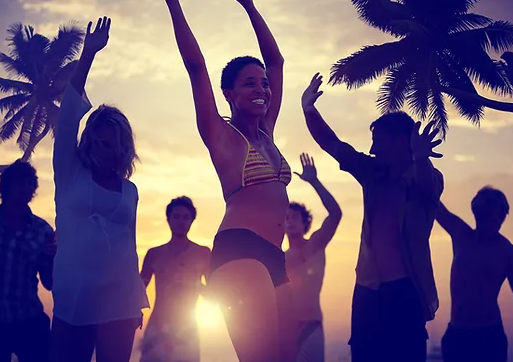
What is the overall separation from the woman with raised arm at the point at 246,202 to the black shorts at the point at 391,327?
4.18 feet

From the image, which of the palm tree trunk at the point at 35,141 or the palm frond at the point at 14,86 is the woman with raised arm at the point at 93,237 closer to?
the palm tree trunk at the point at 35,141

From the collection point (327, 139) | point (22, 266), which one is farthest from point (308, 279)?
point (22, 266)

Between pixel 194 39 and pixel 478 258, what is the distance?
4.25m

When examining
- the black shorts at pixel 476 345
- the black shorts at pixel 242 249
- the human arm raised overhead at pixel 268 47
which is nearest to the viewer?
the black shorts at pixel 242 249

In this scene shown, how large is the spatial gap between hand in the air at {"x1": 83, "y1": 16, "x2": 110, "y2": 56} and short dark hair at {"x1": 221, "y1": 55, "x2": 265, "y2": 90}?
817 millimetres

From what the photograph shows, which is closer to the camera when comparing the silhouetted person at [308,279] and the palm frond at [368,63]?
the silhouetted person at [308,279]

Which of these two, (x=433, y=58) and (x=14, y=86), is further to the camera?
(x=14, y=86)

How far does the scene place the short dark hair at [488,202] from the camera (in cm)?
720

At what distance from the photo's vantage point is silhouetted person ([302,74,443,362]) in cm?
531

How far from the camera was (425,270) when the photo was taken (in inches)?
215

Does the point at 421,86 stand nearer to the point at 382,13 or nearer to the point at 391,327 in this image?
the point at 382,13

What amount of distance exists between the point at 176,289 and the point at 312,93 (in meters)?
3.77

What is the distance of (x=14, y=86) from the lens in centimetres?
4416

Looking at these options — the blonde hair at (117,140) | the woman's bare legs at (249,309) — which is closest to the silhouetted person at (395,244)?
the woman's bare legs at (249,309)
